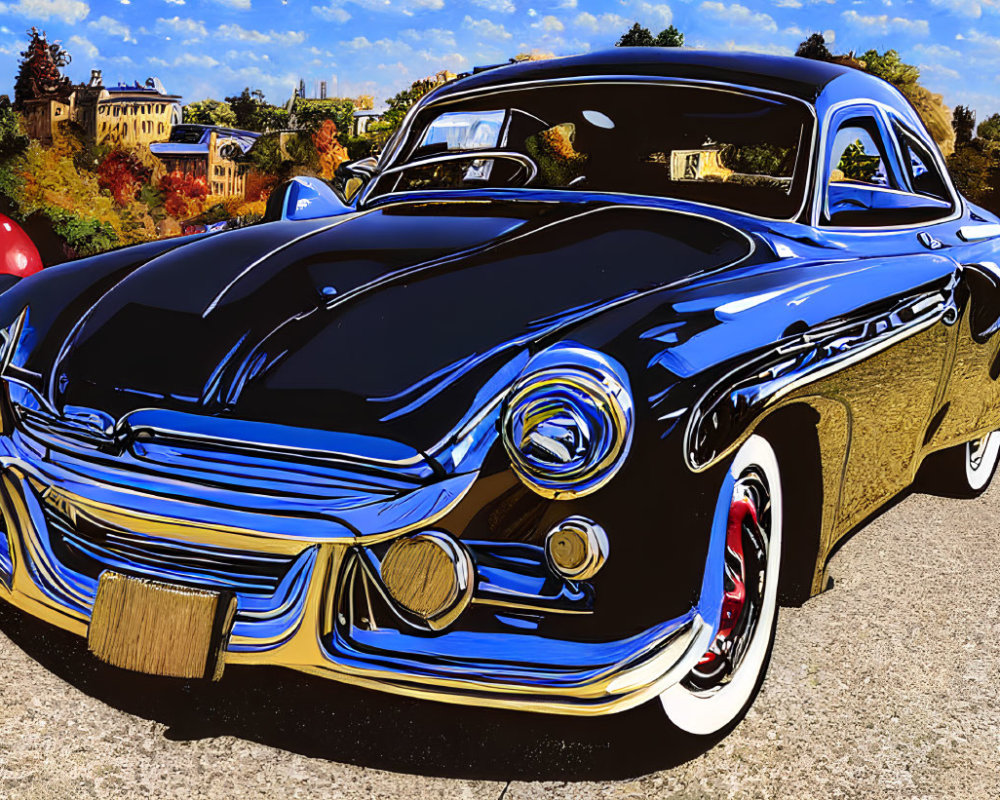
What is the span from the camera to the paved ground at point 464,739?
2.07m

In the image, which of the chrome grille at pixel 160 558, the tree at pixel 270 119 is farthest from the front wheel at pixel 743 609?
the tree at pixel 270 119

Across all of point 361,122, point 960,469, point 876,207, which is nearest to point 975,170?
point 361,122

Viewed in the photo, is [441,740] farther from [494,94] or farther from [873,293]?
[494,94]

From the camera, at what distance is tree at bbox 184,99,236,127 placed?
7856cm

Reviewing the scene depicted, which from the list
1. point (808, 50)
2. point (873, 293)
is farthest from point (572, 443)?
point (808, 50)

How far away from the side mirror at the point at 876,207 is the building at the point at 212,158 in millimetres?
36088

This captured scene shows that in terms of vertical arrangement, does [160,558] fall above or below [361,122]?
below

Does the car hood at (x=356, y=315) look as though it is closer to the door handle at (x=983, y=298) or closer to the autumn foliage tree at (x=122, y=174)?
the door handle at (x=983, y=298)

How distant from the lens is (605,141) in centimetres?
379

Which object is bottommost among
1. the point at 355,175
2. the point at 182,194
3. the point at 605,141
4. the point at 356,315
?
the point at 182,194

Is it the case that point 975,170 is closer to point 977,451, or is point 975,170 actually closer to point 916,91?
point 916,91

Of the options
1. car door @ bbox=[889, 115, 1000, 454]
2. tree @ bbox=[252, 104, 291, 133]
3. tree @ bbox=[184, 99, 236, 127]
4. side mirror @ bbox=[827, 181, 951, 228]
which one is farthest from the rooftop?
tree @ bbox=[184, 99, 236, 127]

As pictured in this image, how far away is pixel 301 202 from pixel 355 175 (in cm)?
51

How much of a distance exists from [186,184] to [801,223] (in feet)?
118
